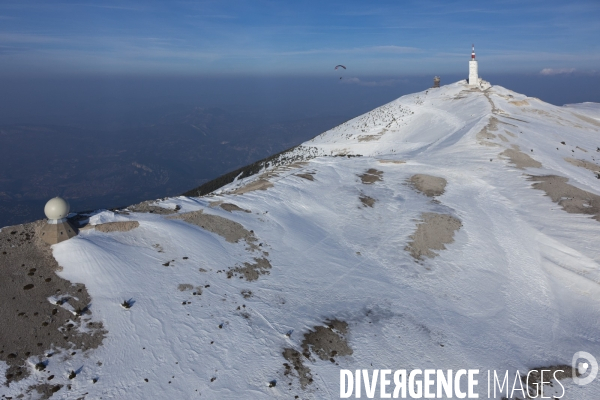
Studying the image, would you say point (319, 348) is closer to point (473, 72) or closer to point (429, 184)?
point (429, 184)

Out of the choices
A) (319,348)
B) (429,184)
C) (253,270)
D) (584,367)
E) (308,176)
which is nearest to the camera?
(319,348)

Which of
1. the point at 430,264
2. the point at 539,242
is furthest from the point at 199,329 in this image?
the point at 539,242

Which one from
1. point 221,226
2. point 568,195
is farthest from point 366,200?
point 568,195

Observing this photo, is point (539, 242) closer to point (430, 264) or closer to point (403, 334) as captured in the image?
point (430, 264)

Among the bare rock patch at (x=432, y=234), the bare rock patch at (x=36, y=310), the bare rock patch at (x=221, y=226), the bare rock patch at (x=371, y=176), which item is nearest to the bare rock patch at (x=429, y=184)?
the bare rock patch at (x=371, y=176)

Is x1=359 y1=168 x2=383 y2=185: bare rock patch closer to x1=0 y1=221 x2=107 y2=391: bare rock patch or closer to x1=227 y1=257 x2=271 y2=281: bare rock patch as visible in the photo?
x1=227 y1=257 x2=271 y2=281: bare rock patch
